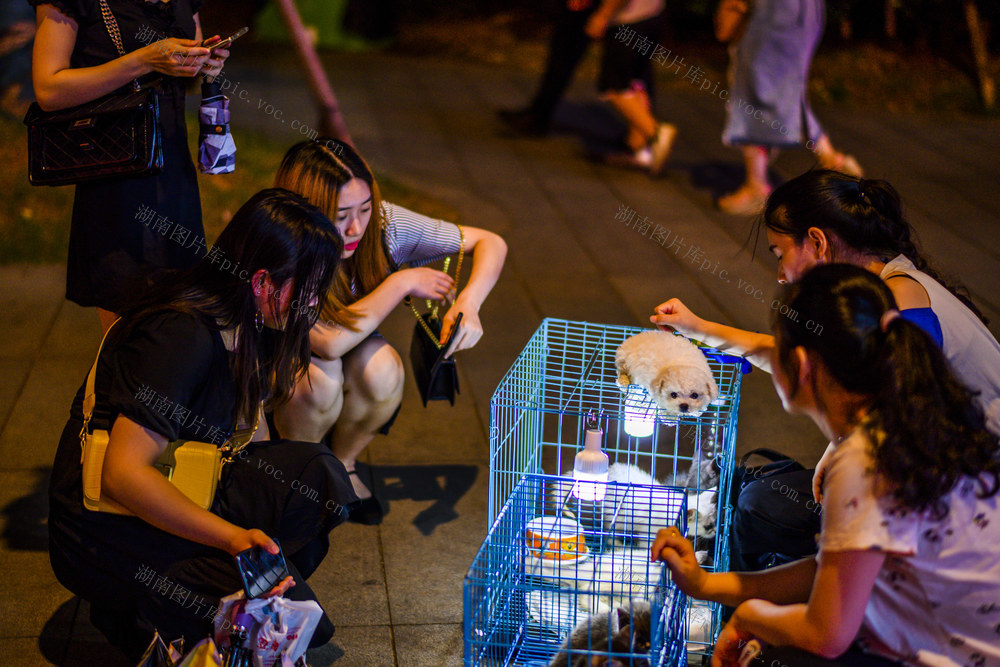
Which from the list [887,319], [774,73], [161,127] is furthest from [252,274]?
[774,73]

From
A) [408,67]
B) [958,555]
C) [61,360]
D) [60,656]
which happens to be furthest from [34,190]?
[958,555]

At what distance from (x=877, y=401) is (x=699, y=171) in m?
6.16

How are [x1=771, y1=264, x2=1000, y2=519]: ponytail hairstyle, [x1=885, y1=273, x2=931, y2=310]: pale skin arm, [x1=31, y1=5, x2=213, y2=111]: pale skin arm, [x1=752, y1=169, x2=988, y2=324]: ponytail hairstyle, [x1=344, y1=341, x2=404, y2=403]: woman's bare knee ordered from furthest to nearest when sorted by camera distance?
[x1=344, y1=341, x2=404, y2=403]: woman's bare knee < [x1=31, y1=5, x2=213, y2=111]: pale skin arm < [x1=752, y1=169, x2=988, y2=324]: ponytail hairstyle < [x1=885, y1=273, x2=931, y2=310]: pale skin arm < [x1=771, y1=264, x2=1000, y2=519]: ponytail hairstyle

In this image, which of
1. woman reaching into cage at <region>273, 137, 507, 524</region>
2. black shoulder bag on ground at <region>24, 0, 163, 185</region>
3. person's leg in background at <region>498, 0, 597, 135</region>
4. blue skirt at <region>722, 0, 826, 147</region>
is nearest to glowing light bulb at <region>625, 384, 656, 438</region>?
woman reaching into cage at <region>273, 137, 507, 524</region>

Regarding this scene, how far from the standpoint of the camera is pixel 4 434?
3689mm

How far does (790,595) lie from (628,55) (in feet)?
19.1

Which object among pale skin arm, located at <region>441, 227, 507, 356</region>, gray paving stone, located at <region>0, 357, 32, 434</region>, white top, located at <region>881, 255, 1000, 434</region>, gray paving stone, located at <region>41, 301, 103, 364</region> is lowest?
gray paving stone, located at <region>41, 301, 103, 364</region>

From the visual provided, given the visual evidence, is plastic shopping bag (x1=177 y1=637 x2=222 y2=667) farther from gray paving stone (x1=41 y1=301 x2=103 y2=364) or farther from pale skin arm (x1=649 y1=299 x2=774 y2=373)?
gray paving stone (x1=41 y1=301 x2=103 y2=364)

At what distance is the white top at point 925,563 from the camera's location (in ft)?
5.72

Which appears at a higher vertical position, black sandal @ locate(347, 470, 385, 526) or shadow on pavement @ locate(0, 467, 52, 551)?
black sandal @ locate(347, 470, 385, 526)

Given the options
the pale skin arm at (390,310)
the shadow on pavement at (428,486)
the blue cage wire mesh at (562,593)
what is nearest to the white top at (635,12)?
the shadow on pavement at (428,486)

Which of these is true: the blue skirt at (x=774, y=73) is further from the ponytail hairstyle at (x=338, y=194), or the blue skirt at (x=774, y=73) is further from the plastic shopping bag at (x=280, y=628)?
the plastic shopping bag at (x=280, y=628)

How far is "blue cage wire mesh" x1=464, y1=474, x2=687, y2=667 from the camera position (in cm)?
212

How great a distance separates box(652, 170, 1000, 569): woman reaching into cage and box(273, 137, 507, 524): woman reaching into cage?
81cm
